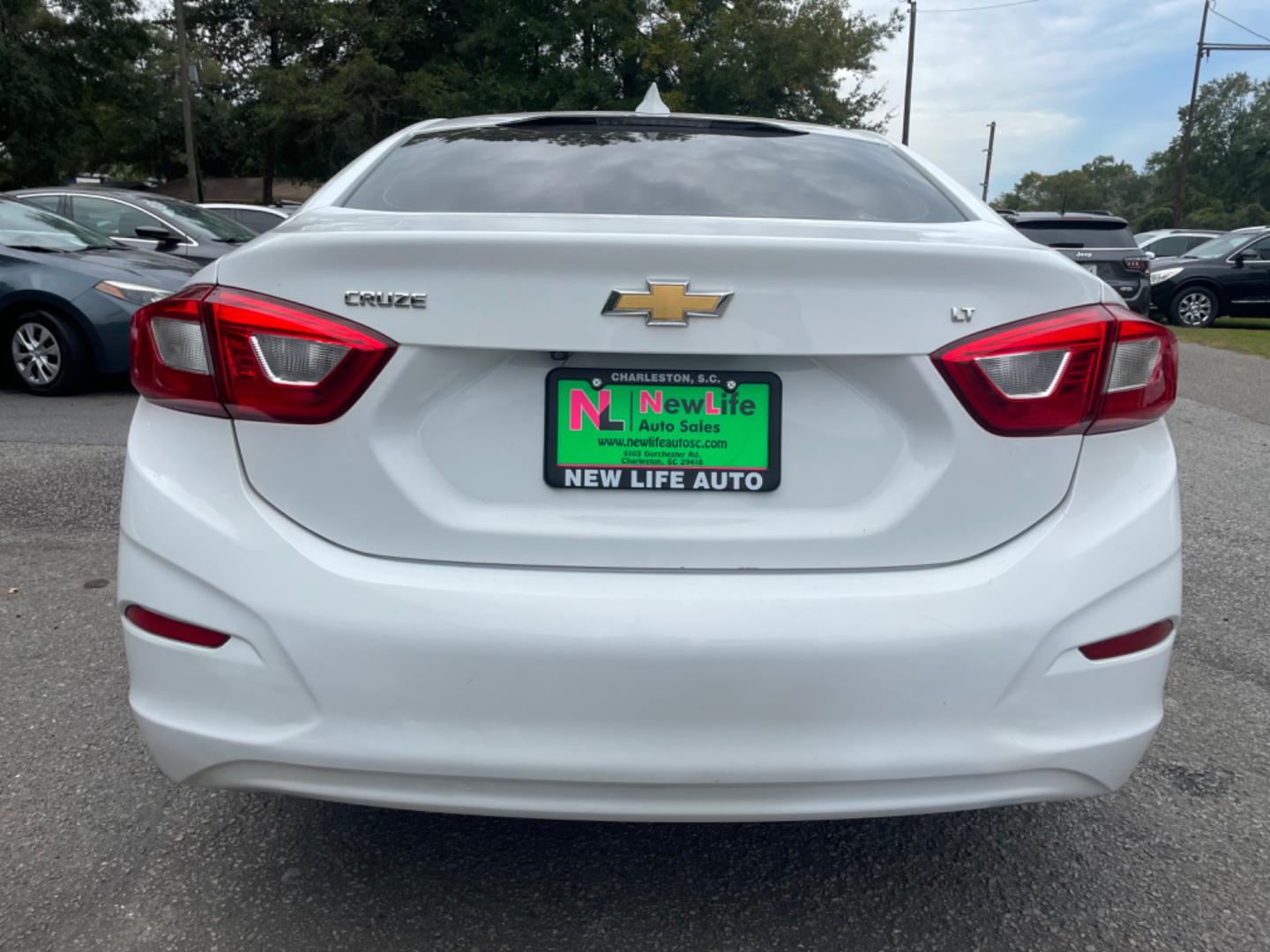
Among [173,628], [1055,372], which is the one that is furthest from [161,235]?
[1055,372]

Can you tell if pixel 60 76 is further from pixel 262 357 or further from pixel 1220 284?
pixel 262 357

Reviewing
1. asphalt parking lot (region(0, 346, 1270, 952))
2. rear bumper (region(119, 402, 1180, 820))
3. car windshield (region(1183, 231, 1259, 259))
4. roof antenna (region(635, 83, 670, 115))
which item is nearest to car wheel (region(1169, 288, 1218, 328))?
car windshield (region(1183, 231, 1259, 259))

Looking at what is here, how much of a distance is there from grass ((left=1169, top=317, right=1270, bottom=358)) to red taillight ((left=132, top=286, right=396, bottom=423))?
36.0 feet

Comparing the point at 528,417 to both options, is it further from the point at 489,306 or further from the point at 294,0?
the point at 294,0

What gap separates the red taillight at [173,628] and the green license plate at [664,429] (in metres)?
0.62

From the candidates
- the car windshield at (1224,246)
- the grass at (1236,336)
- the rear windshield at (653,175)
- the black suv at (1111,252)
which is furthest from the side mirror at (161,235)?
the car windshield at (1224,246)

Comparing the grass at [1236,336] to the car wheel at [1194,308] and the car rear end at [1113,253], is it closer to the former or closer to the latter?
the car wheel at [1194,308]

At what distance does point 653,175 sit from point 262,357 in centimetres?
97

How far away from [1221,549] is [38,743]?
14.7ft

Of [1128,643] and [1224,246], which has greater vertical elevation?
[1224,246]

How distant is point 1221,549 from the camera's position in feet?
15.1

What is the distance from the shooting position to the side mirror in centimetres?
898

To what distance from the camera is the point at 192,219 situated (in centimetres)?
1037

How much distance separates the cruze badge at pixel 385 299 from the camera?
1712 mm
